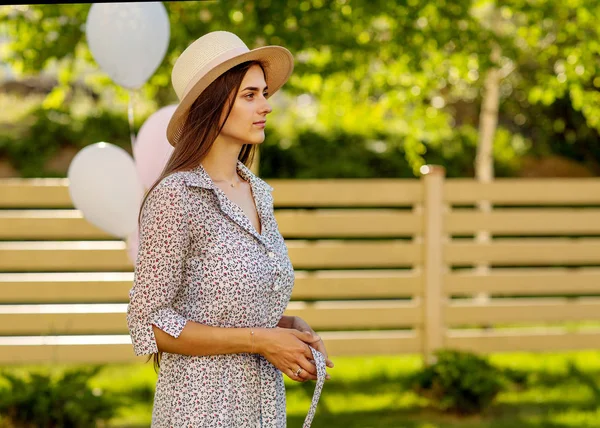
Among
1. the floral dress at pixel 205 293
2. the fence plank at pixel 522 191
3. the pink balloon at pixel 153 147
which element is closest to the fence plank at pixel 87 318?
the fence plank at pixel 522 191

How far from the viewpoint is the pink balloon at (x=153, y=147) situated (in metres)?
3.63

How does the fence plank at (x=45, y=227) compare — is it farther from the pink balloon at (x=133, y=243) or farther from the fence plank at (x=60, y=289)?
the pink balloon at (x=133, y=243)

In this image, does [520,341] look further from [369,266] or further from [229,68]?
[229,68]

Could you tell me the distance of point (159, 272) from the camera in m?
1.83

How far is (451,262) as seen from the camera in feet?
18.7

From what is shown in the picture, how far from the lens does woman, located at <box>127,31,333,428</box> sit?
6.07ft

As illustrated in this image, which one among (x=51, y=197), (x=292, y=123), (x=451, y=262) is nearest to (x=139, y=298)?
(x=51, y=197)

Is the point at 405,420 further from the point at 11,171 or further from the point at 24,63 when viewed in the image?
the point at 11,171

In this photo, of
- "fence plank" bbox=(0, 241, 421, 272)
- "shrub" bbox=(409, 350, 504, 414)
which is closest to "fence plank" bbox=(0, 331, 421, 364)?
"fence plank" bbox=(0, 241, 421, 272)

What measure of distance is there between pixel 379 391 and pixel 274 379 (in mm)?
3606

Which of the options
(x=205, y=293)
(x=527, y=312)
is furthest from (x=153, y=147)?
(x=527, y=312)

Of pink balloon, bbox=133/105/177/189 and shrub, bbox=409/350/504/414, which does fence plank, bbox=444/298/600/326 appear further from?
pink balloon, bbox=133/105/177/189

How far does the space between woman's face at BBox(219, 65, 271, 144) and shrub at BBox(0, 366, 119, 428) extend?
8.78ft

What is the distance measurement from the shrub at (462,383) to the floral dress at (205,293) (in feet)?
10.0
